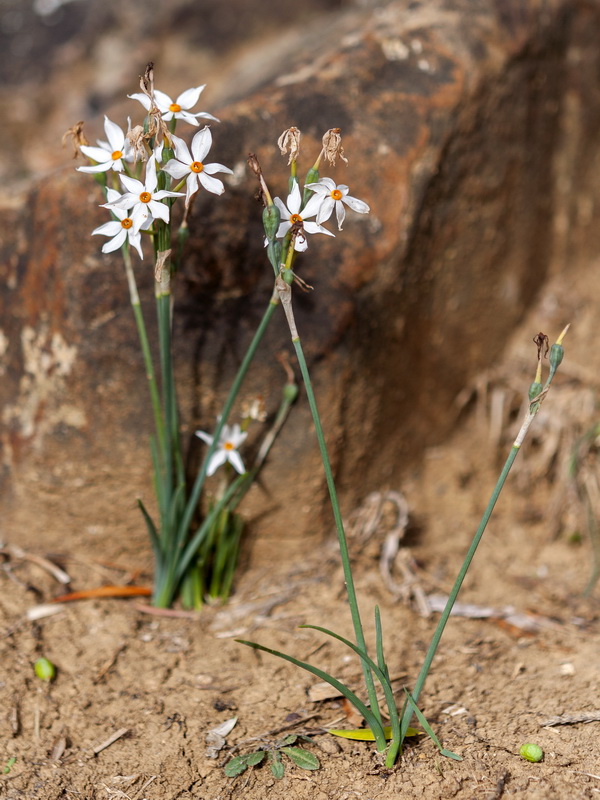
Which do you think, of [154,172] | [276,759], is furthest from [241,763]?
[154,172]

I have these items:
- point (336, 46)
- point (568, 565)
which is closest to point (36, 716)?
point (568, 565)

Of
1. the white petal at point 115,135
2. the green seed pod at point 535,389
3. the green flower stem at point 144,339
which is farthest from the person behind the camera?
the green flower stem at point 144,339

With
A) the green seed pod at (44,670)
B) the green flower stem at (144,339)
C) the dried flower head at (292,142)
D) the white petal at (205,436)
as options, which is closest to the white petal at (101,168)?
the green flower stem at (144,339)

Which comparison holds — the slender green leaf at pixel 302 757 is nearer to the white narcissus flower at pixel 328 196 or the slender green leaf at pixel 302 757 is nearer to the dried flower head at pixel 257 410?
the dried flower head at pixel 257 410

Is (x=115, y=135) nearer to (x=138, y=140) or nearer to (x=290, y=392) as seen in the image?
(x=138, y=140)

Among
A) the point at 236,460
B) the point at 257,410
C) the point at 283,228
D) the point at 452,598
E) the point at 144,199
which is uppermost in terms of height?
the point at 144,199

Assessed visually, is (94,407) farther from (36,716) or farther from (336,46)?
(336,46)
